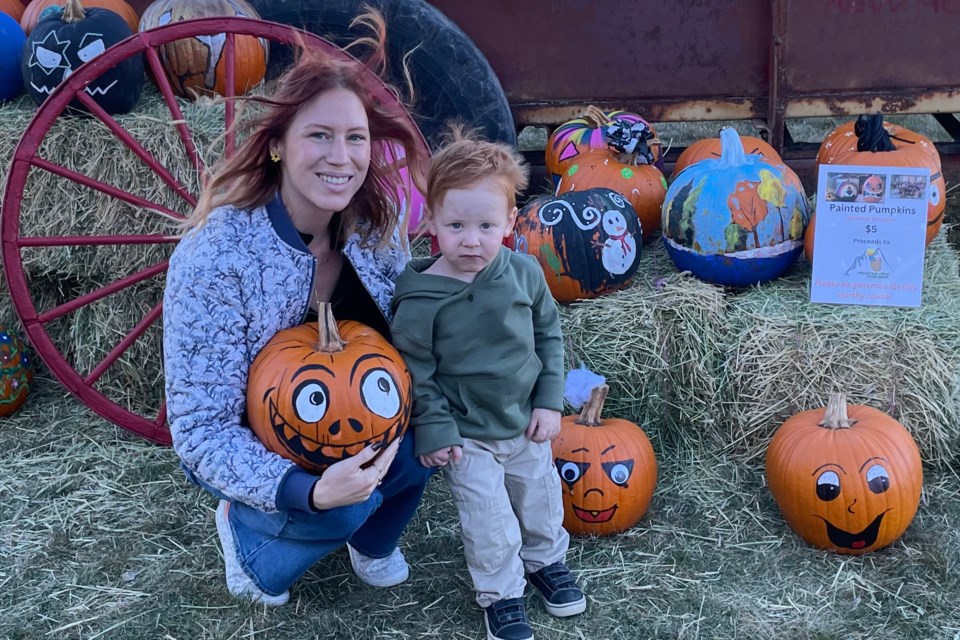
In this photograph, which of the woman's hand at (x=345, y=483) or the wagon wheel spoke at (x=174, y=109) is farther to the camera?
the wagon wheel spoke at (x=174, y=109)

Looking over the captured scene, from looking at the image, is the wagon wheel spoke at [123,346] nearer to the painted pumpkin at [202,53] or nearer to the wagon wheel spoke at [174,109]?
the wagon wheel spoke at [174,109]

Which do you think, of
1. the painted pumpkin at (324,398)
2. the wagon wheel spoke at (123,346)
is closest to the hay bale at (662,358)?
the painted pumpkin at (324,398)

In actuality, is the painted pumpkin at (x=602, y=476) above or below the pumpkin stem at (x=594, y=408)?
below

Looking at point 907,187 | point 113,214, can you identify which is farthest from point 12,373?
point 907,187

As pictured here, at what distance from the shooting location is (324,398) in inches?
98.5

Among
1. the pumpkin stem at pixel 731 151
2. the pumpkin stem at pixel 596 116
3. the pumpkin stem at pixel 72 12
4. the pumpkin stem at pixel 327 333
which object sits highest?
the pumpkin stem at pixel 72 12

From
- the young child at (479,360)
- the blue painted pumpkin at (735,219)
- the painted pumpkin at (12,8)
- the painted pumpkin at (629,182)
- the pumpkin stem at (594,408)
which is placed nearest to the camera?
the young child at (479,360)

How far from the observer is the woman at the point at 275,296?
99.0 inches

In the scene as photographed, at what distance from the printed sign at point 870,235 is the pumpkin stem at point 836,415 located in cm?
69

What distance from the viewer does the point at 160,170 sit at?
3.91 m

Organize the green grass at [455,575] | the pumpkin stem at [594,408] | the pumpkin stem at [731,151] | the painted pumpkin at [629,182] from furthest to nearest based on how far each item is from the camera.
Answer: the painted pumpkin at [629,182], the pumpkin stem at [731,151], the pumpkin stem at [594,408], the green grass at [455,575]

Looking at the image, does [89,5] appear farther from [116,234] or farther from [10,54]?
[116,234]

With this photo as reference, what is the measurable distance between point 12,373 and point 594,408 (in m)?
2.55

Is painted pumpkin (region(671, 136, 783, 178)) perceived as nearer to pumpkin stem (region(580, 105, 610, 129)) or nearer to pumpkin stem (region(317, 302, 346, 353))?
pumpkin stem (region(580, 105, 610, 129))
